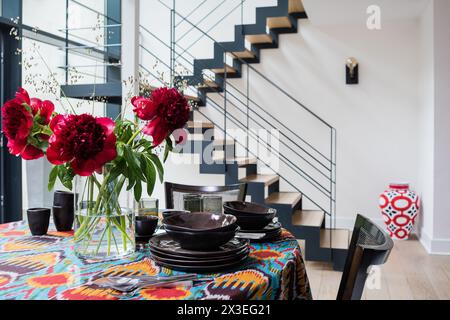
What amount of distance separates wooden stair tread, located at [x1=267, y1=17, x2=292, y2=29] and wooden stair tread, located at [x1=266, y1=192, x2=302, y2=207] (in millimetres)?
2127

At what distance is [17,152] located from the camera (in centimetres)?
123

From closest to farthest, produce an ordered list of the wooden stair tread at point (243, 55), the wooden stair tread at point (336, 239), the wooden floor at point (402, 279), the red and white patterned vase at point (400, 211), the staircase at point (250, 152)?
the wooden floor at point (402, 279) → the wooden stair tread at point (336, 239) → the staircase at point (250, 152) → the red and white patterned vase at point (400, 211) → the wooden stair tread at point (243, 55)

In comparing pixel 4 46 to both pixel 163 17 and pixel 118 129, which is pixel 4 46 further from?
pixel 118 129

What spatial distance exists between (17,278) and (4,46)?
362 centimetres

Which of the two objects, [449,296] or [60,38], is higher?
[60,38]

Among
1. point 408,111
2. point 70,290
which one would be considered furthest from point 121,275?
point 408,111

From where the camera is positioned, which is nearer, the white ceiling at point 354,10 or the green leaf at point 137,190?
the green leaf at point 137,190

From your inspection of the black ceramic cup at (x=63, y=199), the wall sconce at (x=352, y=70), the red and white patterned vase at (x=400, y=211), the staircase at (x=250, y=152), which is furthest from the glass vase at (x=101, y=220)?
the wall sconce at (x=352, y=70)

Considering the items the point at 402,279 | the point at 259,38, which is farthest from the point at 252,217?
the point at 259,38

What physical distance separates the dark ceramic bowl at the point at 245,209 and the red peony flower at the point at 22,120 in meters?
0.68

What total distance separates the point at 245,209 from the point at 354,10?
3.86 m

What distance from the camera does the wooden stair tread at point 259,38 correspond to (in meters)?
5.29

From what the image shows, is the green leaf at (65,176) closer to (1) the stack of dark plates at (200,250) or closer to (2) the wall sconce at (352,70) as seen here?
(1) the stack of dark plates at (200,250)

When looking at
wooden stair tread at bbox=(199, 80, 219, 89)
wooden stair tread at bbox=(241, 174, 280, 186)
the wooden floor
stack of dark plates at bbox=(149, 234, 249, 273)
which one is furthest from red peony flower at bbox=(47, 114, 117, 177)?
wooden stair tread at bbox=(199, 80, 219, 89)
